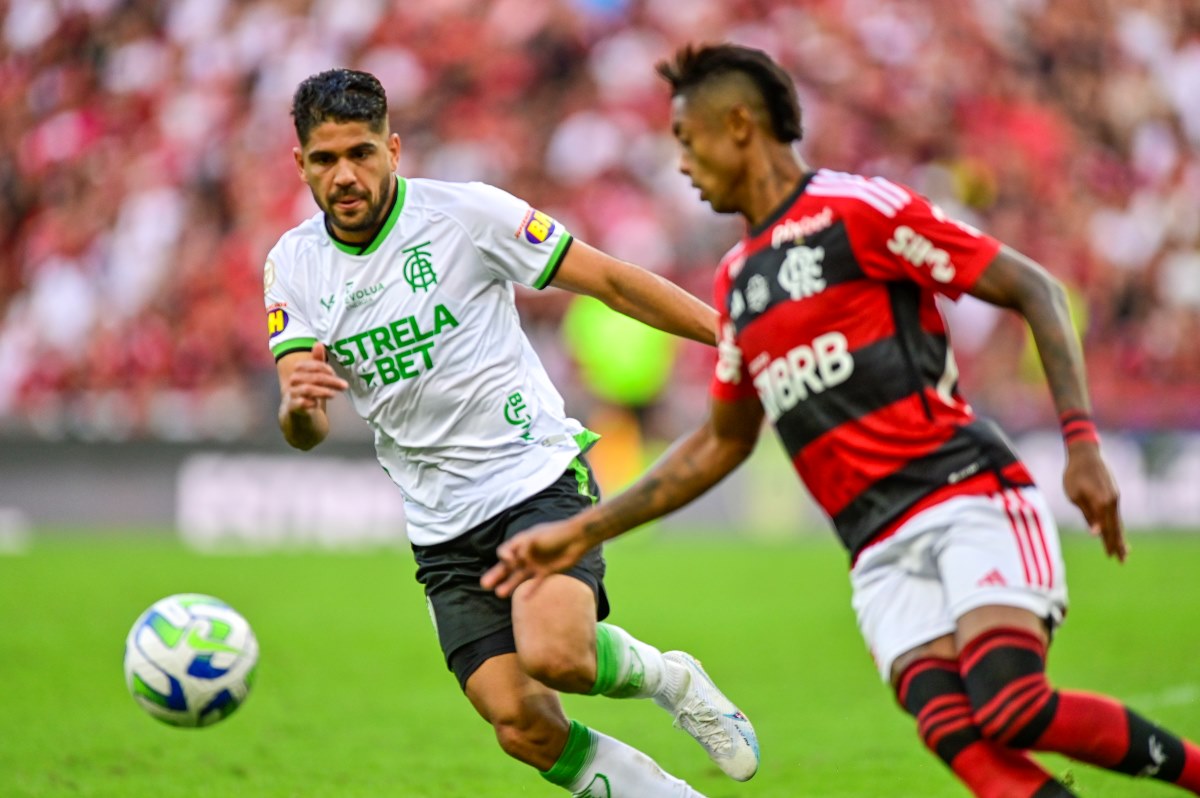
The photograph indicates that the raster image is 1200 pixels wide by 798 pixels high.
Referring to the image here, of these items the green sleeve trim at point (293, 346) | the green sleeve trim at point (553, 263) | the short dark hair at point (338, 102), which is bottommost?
the green sleeve trim at point (293, 346)

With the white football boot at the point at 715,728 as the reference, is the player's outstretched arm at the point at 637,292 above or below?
above

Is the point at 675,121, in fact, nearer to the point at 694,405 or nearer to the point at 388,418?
the point at 388,418

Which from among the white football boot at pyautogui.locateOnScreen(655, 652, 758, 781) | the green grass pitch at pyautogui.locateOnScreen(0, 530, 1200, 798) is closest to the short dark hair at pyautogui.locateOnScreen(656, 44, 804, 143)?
the white football boot at pyautogui.locateOnScreen(655, 652, 758, 781)

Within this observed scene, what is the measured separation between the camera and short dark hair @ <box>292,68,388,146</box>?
16.9 feet

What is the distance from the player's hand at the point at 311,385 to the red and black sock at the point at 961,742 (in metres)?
1.88

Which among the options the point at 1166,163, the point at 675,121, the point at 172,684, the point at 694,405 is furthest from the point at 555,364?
the point at 675,121

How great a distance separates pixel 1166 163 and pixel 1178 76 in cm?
120

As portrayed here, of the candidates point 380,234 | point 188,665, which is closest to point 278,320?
point 380,234

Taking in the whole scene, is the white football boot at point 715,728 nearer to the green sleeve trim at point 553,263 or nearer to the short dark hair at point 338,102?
the green sleeve trim at point 553,263

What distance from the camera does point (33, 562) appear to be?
14930mm

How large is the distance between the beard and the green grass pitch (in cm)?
220

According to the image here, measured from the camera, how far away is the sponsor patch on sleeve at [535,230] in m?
5.40

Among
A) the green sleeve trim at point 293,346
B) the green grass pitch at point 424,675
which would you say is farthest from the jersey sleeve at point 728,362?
the green grass pitch at point 424,675

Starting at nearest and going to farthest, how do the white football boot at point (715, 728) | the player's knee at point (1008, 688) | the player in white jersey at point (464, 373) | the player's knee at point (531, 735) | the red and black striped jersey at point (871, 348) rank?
1. the player's knee at point (1008, 688)
2. the red and black striped jersey at point (871, 348)
3. the player's knee at point (531, 735)
4. the player in white jersey at point (464, 373)
5. the white football boot at point (715, 728)
